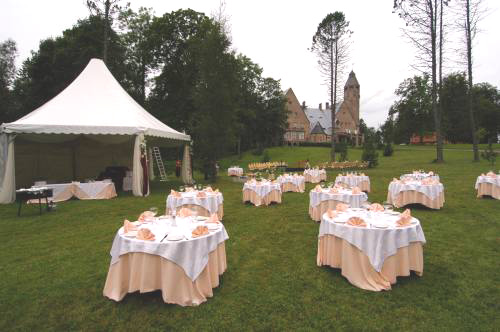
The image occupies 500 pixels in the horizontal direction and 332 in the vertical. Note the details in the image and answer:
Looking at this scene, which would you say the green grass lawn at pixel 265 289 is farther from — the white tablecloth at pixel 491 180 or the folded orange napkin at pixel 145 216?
the white tablecloth at pixel 491 180

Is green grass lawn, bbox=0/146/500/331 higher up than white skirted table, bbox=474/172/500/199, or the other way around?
white skirted table, bbox=474/172/500/199

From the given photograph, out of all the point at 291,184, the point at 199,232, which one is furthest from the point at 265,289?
the point at 291,184

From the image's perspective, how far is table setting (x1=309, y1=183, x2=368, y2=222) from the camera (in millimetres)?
7273

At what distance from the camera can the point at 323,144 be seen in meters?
45.2

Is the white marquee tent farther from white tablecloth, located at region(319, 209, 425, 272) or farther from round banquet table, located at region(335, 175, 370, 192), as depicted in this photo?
white tablecloth, located at region(319, 209, 425, 272)

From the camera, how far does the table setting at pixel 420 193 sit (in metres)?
8.38

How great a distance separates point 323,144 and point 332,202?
3930cm

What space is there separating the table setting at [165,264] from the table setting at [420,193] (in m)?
7.08

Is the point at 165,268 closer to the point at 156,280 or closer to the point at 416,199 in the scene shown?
the point at 156,280

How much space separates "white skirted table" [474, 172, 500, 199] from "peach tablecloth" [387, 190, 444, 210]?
8.40ft

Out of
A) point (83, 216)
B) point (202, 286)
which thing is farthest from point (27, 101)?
point (202, 286)

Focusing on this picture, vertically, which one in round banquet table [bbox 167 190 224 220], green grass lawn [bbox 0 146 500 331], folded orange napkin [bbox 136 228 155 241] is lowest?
green grass lawn [bbox 0 146 500 331]

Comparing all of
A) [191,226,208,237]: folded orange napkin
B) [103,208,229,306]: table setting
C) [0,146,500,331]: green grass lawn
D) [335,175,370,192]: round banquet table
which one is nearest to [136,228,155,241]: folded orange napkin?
[103,208,229,306]: table setting

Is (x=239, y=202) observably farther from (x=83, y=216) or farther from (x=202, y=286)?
(x=202, y=286)
